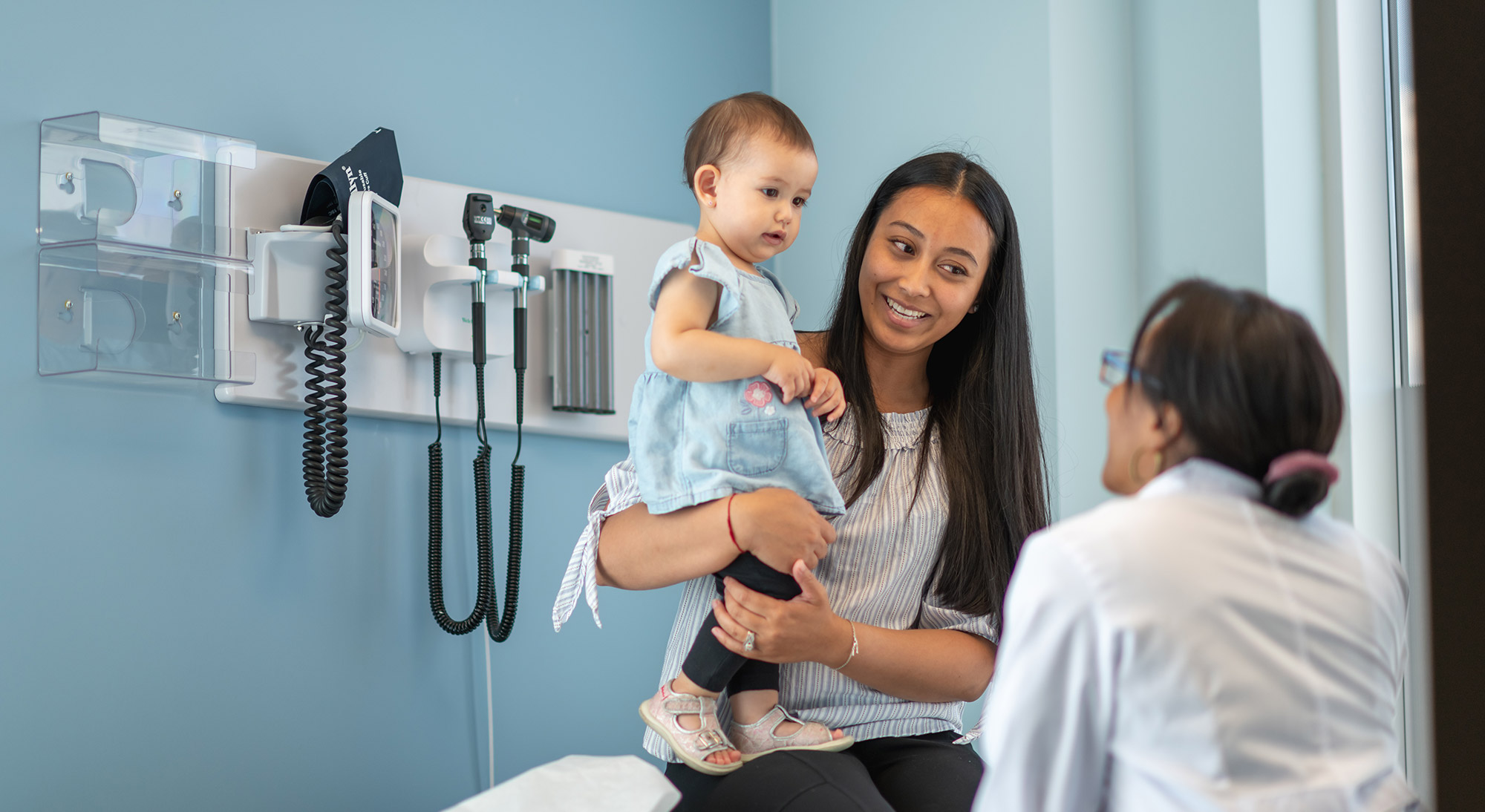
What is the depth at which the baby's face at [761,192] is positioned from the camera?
4.46 feet

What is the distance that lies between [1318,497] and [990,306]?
87 centimetres

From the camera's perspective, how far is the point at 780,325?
1429mm

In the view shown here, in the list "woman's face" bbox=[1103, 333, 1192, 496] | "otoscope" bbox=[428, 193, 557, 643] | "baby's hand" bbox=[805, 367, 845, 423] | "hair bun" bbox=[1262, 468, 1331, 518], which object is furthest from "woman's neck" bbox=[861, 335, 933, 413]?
"hair bun" bbox=[1262, 468, 1331, 518]

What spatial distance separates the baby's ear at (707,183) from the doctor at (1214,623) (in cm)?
70

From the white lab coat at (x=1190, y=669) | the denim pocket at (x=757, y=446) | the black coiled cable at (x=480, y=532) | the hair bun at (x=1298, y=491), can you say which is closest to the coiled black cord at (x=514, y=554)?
the black coiled cable at (x=480, y=532)

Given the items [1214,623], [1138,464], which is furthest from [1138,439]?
[1214,623]

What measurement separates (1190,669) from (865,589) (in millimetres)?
755

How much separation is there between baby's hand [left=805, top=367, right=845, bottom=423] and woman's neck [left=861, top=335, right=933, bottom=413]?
232mm

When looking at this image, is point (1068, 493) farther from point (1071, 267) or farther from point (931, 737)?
point (931, 737)

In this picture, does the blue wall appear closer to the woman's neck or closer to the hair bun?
the woman's neck

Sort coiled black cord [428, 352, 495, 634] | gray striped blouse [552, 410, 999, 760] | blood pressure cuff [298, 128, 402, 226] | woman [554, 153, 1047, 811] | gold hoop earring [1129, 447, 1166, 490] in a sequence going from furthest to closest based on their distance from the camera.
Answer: coiled black cord [428, 352, 495, 634] < blood pressure cuff [298, 128, 402, 226] < gray striped blouse [552, 410, 999, 760] < woman [554, 153, 1047, 811] < gold hoop earring [1129, 447, 1166, 490]

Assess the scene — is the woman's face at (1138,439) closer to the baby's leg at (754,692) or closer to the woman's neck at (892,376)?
the baby's leg at (754,692)

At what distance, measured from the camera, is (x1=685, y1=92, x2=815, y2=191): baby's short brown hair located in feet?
4.48

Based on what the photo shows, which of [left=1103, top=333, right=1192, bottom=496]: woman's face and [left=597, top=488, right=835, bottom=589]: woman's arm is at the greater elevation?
[left=1103, top=333, right=1192, bottom=496]: woman's face
